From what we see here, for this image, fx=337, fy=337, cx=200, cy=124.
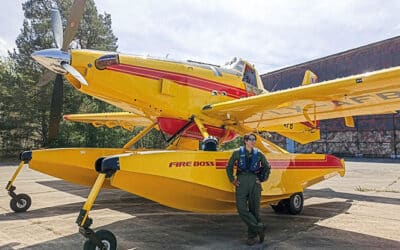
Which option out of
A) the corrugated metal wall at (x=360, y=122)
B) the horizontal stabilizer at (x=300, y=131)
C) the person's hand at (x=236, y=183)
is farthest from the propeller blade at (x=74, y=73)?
the corrugated metal wall at (x=360, y=122)

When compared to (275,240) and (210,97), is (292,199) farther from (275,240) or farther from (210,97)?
(210,97)

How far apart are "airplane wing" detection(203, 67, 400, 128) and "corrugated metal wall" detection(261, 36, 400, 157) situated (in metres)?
21.8

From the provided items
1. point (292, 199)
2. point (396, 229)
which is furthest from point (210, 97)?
point (396, 229)

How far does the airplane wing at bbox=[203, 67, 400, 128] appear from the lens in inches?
217

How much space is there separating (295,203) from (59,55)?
5.09 meters

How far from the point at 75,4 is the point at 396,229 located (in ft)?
23.2

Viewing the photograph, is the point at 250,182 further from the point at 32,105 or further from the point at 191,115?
the point at 32,105

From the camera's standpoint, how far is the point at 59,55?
561 cm

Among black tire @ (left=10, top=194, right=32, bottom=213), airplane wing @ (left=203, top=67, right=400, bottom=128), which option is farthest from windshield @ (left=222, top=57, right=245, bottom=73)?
black tire @ (left=10, top=194, right=32, bottom=213)

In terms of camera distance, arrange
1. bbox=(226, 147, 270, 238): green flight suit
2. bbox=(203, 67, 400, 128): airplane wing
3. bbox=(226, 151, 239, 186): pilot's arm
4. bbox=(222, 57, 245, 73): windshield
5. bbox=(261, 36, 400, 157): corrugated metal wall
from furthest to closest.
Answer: bbox=(261, 36, 400, 157): corrugated metal wall
bbox=(222, 57, 245, 73): windshield
bbox=(203, 67, 400, 128): airplane wing
bbox=(226, 151, 239, 186): pilot's arm
bbox=(226, 147, 270, 238): green flight suit

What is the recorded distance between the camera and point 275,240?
4754 millimetres

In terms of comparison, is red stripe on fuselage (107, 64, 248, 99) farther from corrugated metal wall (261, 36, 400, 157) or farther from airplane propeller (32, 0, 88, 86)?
corrugated metal wall (261, 36, 400, 157)

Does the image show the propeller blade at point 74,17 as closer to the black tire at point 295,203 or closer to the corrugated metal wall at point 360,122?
the black tire at point 295,203

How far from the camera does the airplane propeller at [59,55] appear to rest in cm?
555
